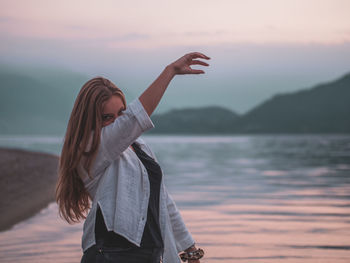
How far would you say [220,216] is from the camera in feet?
31.2

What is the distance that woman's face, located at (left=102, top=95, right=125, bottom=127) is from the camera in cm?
237

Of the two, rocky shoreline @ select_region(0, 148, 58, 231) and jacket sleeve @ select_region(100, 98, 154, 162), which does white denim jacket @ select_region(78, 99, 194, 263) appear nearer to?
jacket sleeve @ select_region(100, 98, 154, 162)

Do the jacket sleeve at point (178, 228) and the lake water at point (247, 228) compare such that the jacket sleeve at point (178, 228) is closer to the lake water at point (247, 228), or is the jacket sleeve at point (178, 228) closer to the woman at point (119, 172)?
the woman at point (119, 172)

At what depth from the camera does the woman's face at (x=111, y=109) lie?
237 centimetres

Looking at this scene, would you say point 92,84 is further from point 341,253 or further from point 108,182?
point 341,253

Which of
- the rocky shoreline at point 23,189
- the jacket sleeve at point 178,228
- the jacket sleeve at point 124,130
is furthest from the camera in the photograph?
the rocky shoreline at point 23,189

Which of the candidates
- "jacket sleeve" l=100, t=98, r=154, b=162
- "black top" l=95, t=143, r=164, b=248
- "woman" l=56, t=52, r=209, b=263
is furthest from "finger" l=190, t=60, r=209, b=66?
"black top" l=95, t=143, r=164, b=248

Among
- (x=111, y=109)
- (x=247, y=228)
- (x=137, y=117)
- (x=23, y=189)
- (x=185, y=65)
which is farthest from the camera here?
(x=23, y=189)

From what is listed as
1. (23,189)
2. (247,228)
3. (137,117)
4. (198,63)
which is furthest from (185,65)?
(23,189)

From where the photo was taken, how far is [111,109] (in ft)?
7.79

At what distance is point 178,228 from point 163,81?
2.58 feet

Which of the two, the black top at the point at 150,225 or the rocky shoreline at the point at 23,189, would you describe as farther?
the rocky shoreline at the point at 23,189

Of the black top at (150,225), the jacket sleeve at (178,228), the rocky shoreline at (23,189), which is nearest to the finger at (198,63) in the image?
the black top at (150,225)

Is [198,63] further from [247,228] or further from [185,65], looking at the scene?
[247,228]
